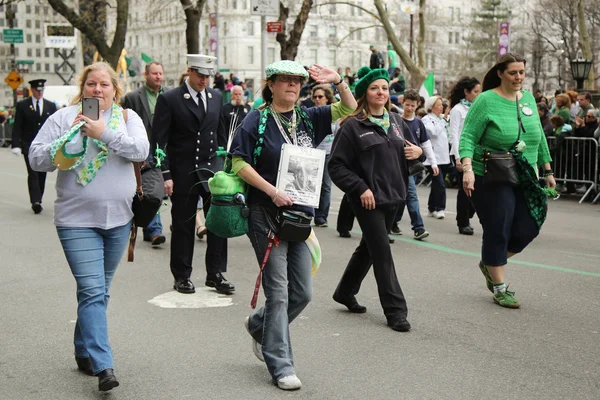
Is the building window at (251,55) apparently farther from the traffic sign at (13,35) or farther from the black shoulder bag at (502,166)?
the black shoulder bag at (502,166)

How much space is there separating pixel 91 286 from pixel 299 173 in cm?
132

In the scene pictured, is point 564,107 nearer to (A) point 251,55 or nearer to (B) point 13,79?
(B) point 13,79

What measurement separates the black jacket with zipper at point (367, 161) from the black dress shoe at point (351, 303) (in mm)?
914

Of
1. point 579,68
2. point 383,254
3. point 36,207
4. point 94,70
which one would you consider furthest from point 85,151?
point 579,68

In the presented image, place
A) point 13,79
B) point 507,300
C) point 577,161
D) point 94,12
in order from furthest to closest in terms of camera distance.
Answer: point 13,79 < point 94,12 < point 577,161 < point 507,300

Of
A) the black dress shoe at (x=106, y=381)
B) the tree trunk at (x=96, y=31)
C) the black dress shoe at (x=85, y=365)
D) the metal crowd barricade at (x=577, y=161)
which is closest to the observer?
the black dress shoe at (x=106, y=381)

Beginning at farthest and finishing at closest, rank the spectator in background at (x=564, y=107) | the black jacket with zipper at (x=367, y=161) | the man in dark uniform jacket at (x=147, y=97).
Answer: the spectator in background at (x=564, y=107) < the man in dark uniform jacket at (x=147, y=97) < the black jacket with zipper at (x=367, y=161)

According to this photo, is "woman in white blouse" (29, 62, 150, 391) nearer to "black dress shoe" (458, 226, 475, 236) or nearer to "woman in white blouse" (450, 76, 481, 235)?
"woman in white blouse" (450, 76, 481, 235)

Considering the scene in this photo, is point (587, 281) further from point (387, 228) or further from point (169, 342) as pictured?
point (169, 342)

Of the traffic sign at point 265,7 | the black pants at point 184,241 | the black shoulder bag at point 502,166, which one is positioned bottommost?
the black pants at point 184,241

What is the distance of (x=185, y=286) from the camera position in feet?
26.8

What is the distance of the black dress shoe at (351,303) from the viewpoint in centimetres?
736

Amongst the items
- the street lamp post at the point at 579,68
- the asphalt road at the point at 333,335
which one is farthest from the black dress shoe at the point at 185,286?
the street lamp post at the point at 579,68

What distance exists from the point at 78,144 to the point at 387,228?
258cm
